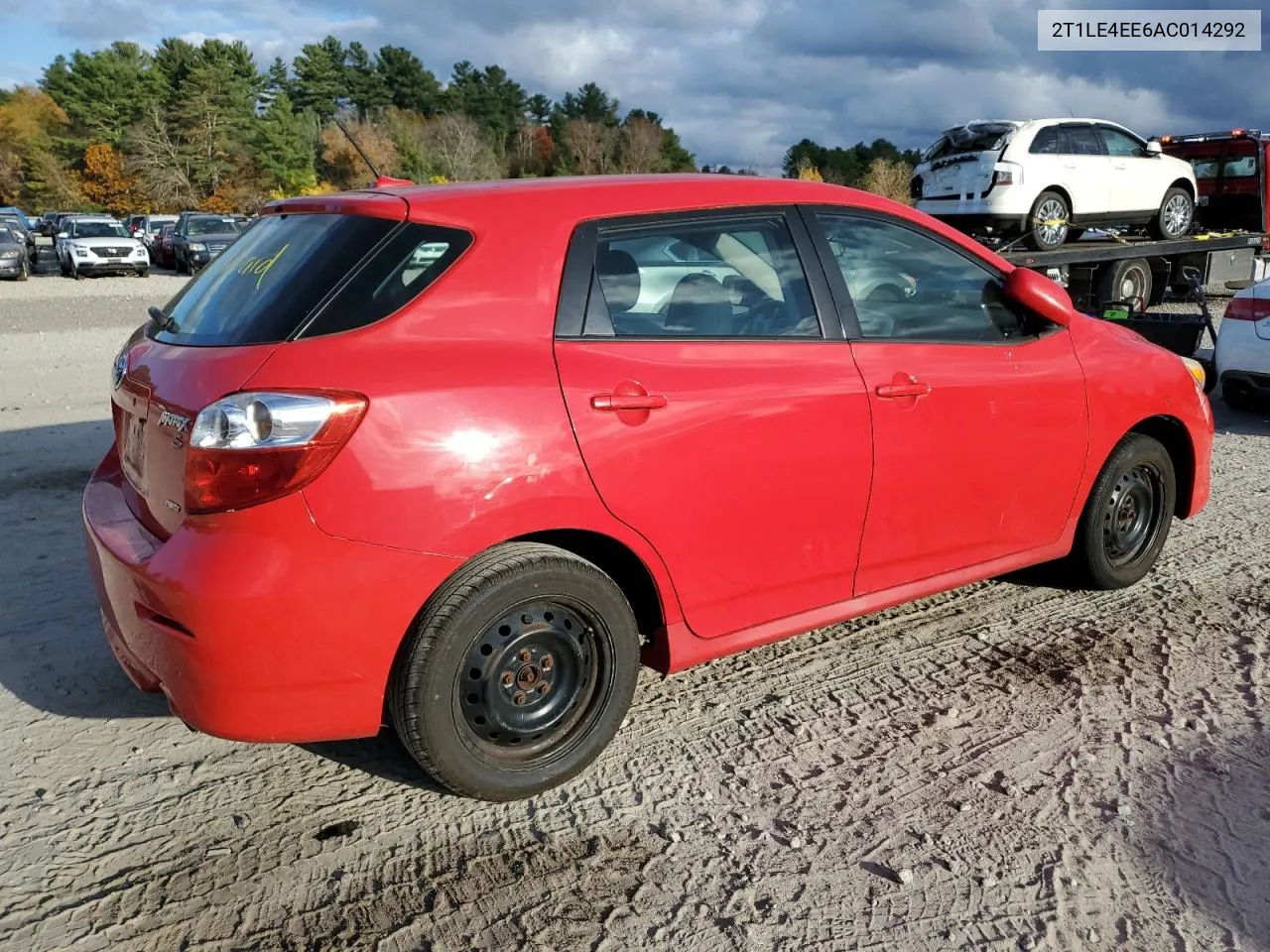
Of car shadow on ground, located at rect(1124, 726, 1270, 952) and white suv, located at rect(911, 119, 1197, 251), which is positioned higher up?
white suv, located at rect(911, 119, 1197, 251)

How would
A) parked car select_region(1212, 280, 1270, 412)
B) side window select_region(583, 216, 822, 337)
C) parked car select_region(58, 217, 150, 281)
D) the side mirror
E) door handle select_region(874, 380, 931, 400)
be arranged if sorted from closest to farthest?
1. side window select_region(583, 216, 822, 337)
2. door handle select_region(874, 380, 931, 400)
3. the side mirror
4. parked car select_region(1212, 280, 1270, 412)
5. parked car select_region(58, 217, 150, 281)

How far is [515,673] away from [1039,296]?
2.46 meters

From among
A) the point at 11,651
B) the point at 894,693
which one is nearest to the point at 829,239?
the point at 894,693

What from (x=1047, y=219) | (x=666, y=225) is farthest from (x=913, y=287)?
(x=1047, y=219)

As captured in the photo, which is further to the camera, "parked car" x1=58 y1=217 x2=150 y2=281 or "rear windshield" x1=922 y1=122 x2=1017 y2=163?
"parked car" x1=58 y1=217 x2=150 y2=281

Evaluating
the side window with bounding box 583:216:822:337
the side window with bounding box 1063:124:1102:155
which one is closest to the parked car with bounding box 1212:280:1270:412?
the side window with bounding box 1063:124:1102:155

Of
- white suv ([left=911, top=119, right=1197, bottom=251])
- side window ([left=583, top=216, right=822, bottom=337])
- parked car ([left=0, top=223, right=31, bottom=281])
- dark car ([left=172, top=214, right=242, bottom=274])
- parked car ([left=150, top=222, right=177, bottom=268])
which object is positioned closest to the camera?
side window ([left=583, top=216, right=822, bottom=337])

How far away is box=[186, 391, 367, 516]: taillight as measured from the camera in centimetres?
261

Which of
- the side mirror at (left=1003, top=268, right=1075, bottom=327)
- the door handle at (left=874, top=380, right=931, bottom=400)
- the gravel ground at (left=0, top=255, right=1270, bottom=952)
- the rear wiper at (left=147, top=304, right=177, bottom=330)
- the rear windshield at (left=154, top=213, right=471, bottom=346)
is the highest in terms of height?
the rear windshield at (left=154, top=213, right=471, bottom=346)

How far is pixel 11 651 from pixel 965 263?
12.9ft

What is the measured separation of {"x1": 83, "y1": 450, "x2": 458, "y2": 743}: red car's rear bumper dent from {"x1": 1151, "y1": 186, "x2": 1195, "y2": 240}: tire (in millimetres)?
14861

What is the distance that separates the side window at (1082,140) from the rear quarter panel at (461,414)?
12.2m

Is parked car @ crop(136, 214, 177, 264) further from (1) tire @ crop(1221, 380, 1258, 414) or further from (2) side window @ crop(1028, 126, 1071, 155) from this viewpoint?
(1) tire @ crop(1221, 380, 1258, 414)

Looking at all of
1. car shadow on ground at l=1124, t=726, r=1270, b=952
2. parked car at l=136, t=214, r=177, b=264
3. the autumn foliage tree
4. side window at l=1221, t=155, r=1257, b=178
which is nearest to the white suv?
side window at l=1221, t=155, r=1257, b=178
